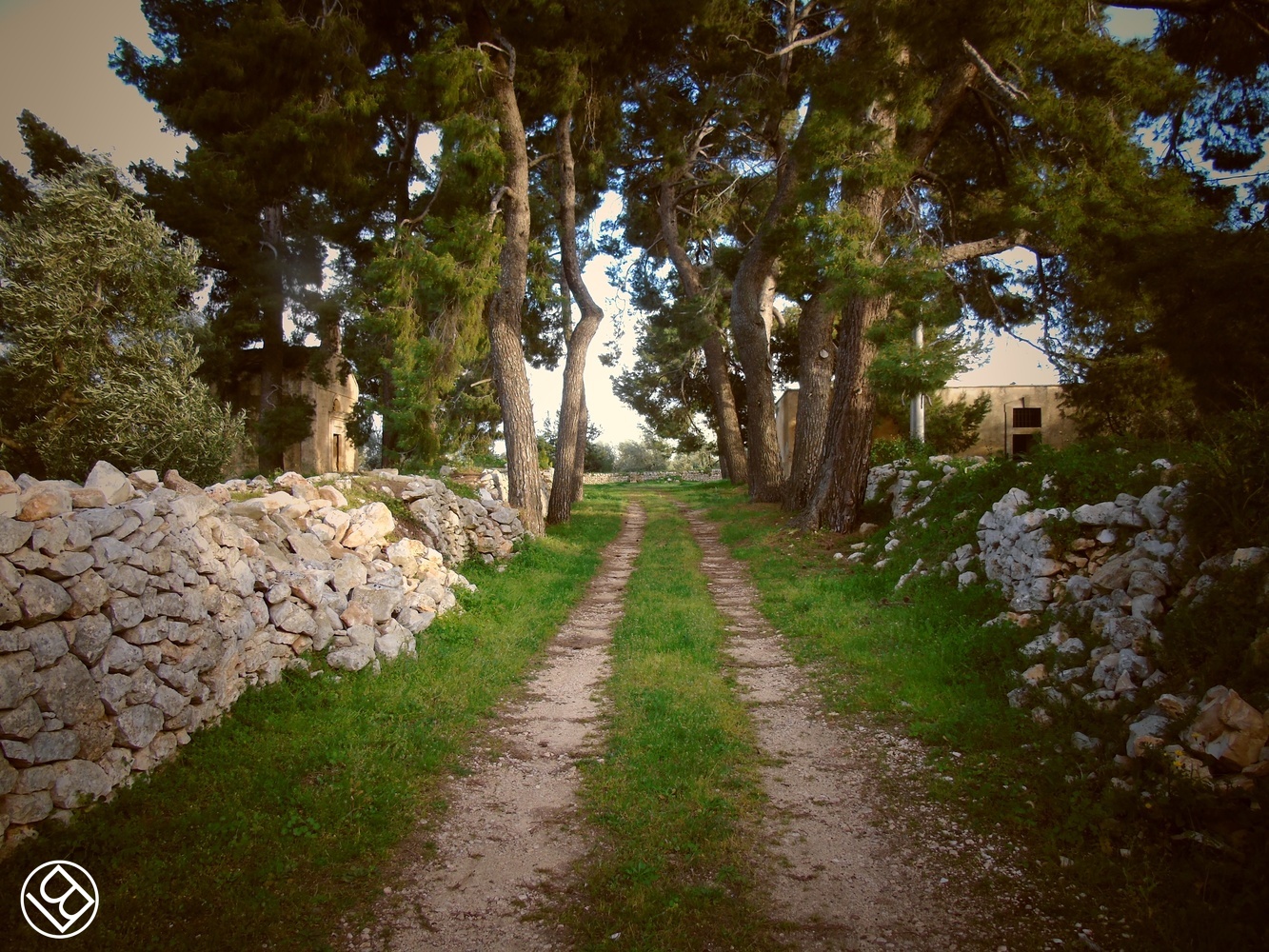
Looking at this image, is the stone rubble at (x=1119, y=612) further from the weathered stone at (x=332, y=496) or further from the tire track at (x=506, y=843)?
the weathered stone at (x=332, y=496)

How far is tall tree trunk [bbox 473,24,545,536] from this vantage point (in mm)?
13930

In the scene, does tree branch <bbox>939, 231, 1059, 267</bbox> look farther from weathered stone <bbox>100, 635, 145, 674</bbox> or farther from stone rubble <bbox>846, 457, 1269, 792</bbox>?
weathered stone <bbox>100, 635, 145, 674</bbox>

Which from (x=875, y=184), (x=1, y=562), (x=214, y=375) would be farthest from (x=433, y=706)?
(x=214, y=375)

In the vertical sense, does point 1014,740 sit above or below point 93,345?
below

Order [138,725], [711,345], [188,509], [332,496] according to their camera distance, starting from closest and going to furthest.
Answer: [138,725] → [188,509] → [332,496] → [711,345]

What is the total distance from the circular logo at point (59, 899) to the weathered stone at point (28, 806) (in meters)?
0.30

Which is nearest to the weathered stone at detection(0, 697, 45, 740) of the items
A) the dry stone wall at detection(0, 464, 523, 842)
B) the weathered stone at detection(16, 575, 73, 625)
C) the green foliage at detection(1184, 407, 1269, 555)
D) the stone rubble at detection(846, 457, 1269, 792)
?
the dry stone wall at detection(0, 464, 523, 842)

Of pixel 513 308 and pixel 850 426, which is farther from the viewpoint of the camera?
pixel 513 308

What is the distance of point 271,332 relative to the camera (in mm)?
20469

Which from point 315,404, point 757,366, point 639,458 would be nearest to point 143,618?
point 757,366

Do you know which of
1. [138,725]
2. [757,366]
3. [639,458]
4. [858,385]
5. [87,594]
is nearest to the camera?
[87,594]

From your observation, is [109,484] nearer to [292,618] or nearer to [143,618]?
[143,618]

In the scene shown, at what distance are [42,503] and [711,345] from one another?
19560 mm

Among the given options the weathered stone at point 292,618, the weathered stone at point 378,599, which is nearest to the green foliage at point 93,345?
the weathered stone at point 378,599
